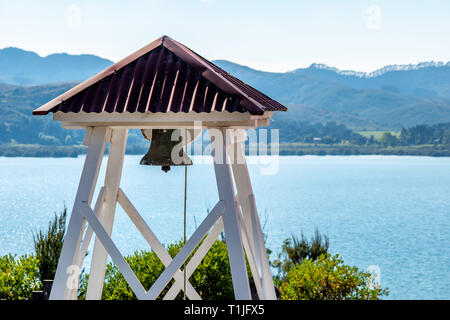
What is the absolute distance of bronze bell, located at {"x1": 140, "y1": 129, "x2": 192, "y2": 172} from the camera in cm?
416

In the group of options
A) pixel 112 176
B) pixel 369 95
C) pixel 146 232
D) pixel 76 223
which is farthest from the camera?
pixel 369 95

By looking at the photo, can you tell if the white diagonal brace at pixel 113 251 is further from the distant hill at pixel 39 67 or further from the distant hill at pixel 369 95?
the distant hill at pixel 39 67

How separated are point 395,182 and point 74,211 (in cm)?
5109

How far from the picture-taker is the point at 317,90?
84000mm

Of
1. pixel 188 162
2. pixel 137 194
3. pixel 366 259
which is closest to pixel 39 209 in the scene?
pixel 137 194

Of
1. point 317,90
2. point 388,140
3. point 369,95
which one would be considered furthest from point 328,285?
point 317,90

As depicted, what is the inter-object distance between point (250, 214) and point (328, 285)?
354 centimetres

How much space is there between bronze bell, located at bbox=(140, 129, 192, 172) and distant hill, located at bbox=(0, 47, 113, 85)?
91.3m

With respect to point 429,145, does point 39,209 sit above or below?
below

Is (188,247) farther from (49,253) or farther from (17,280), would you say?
(49,253)

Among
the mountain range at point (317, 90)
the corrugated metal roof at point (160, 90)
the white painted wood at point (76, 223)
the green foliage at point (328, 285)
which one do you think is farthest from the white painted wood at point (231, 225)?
the mountain range at point (317, 90)

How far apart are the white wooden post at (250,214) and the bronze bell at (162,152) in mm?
387

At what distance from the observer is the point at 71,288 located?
3.56 m
